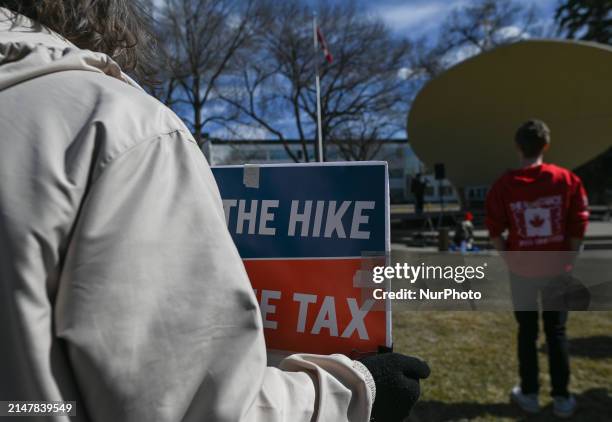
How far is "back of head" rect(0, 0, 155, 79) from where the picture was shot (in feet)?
2.61

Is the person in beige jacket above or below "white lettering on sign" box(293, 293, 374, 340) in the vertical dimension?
above

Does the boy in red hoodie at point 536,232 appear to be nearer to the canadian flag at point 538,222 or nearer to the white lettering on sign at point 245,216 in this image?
the canadian flag at point 538,222

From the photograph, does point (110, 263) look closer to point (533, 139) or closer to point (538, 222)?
point (538, 222)

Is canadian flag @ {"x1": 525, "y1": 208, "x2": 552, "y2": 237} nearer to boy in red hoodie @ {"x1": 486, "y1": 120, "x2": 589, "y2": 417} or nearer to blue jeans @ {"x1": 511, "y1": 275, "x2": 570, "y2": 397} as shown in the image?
boy in red hoodie @ {"x1": 486, "y1": 120, "x2": 589, "y2": 417}

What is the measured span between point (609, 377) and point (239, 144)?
1774cm


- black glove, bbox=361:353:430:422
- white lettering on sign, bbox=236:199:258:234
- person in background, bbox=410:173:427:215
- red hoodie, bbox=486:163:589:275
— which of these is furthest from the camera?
person in background, bbox=410:173:427:215

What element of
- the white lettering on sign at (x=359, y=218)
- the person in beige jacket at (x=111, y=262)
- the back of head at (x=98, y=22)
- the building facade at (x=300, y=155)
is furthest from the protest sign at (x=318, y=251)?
the person in beige jacket at (x=111, y=262)

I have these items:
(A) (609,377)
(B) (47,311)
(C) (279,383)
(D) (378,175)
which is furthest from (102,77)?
(A) (609,377)

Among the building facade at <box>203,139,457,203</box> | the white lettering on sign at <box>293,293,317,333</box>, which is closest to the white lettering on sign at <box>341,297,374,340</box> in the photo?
the white lettering on sign at <box>293,293,317,333</box>

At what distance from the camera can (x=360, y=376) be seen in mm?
867

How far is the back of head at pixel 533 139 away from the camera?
2.71 meters

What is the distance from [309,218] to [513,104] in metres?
16.4

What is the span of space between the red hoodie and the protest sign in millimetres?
1626

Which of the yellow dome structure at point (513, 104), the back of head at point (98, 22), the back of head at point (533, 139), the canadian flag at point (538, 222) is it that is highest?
the yellow dome structure at point (513, 104)
